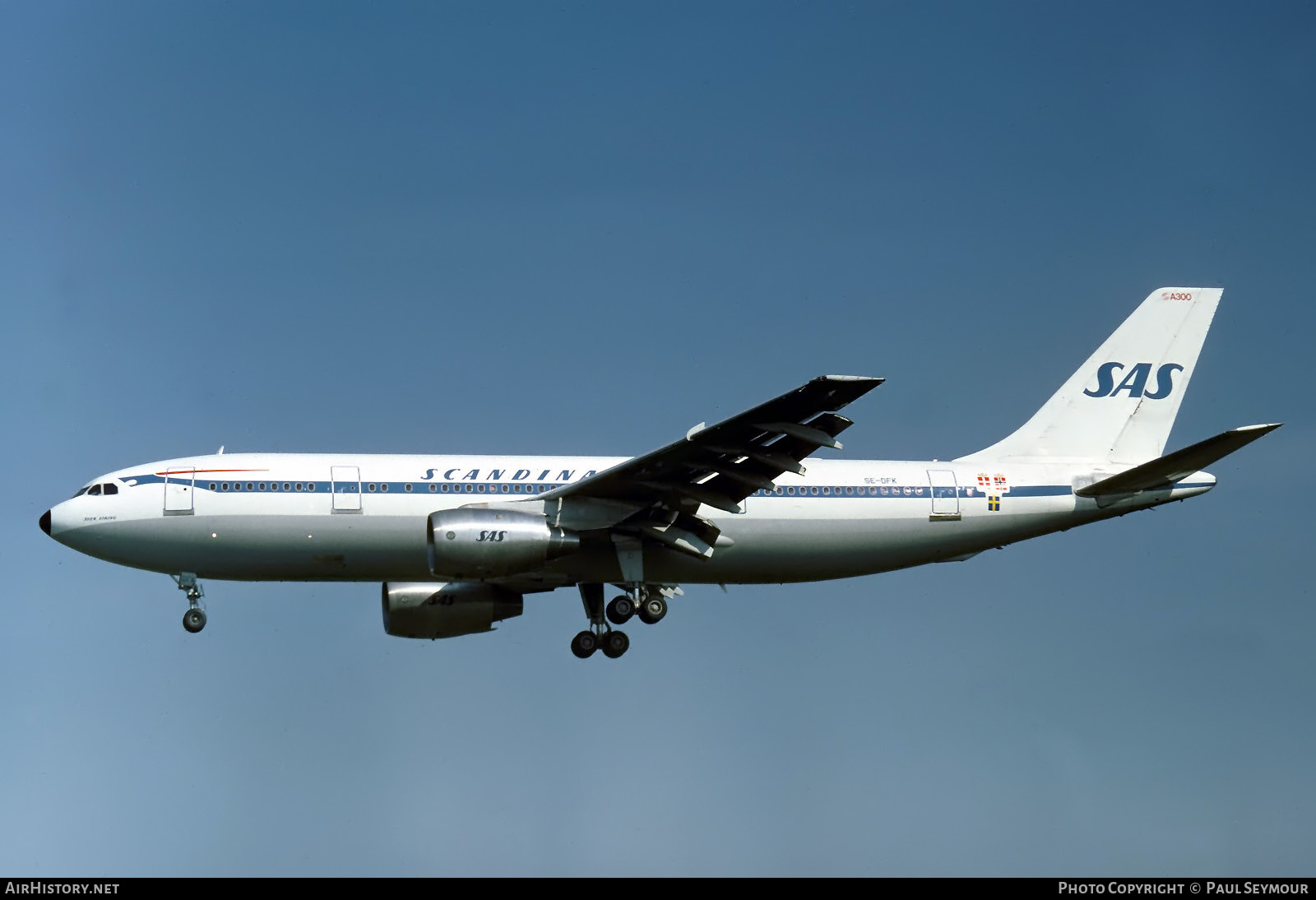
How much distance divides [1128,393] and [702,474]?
1335 centimetres

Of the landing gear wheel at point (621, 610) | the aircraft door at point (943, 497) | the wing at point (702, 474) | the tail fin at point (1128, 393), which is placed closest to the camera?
the wing at point (702, 474)

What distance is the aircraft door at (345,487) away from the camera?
38.8m

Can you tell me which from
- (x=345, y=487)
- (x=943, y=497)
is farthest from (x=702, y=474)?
(x=345, y=487)

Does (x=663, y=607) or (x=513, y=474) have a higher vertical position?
(x=513, y=474)

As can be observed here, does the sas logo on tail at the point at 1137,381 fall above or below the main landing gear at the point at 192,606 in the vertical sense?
above

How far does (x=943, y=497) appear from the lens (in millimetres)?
42219

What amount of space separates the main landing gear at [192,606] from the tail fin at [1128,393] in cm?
1956

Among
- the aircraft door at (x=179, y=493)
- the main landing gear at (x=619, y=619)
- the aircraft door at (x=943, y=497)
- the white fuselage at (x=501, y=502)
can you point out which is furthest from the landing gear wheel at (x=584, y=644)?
the aircraft door at (x=179, y=493)

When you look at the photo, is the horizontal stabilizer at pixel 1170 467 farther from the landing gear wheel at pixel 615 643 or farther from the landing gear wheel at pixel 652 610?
the landing gear wheel at pixel 615 643

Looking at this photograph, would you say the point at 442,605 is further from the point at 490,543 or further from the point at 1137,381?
the point at 1137,381
